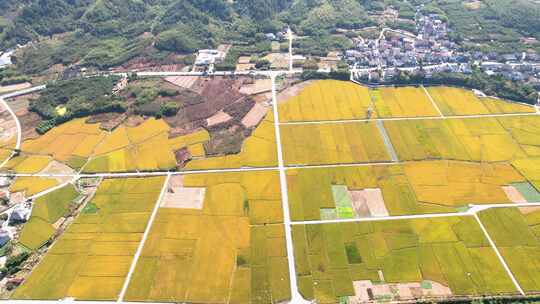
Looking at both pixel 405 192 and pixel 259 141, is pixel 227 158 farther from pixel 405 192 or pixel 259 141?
pixel 405 192

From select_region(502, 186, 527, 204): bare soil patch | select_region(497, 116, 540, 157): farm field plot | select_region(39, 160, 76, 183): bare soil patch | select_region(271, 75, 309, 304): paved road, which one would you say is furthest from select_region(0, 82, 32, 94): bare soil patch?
select_region(497, 116, 540, 157): farm field plot

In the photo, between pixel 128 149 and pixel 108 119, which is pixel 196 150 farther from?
pixel 108 119

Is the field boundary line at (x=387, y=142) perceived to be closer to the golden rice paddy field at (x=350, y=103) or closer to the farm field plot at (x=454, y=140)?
the farm field plot at (x=454, y=140)

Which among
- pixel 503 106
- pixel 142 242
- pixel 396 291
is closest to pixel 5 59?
pixel 142 242

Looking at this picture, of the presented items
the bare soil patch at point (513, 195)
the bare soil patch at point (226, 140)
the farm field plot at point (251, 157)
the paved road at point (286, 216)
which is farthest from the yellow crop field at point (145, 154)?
the bare soil patch at point (513, 195)

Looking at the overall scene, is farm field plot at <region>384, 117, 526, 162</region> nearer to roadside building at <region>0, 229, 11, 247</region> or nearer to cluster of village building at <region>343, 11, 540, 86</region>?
cluster of village building at <region>343, 11, 540, 86</region>
